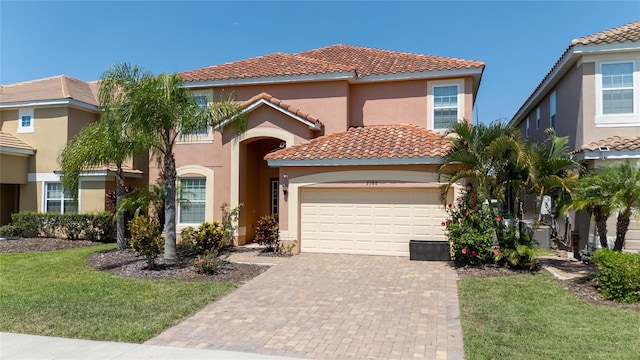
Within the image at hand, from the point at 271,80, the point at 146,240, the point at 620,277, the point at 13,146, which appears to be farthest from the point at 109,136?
the point at 620,277

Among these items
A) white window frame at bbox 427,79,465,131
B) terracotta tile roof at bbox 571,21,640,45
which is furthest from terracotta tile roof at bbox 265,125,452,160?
terracotta tile roof at bbox 571,21,640,45

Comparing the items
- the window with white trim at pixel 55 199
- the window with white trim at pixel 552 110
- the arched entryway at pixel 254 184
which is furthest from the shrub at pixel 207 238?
the window with white trim at pixel 552 110

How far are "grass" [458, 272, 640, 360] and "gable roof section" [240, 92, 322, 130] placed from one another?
27.9ft

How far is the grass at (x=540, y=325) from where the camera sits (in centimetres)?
598

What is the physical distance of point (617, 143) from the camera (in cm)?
1278

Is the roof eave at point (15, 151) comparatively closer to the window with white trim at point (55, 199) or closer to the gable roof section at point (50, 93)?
the window with white trim at point (55, 199)

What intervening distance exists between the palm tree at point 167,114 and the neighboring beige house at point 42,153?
27.9 feet

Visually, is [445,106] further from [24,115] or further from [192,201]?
[24,115]

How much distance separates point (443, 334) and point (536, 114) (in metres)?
18.4

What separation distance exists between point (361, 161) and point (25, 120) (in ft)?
56.9

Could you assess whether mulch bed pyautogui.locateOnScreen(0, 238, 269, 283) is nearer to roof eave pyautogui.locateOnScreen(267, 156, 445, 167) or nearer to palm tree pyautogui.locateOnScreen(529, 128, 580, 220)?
roof eave pyautogui.locateOnScreen(267, 156, 445, 167)

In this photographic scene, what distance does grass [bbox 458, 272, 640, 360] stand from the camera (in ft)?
19.6

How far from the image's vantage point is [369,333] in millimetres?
6836

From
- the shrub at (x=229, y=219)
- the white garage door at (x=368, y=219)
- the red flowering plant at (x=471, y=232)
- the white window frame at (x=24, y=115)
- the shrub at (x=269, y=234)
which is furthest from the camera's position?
the white window frame at (x=24, y=115)
